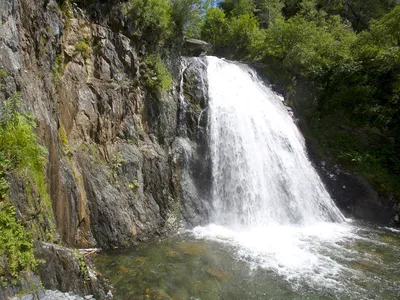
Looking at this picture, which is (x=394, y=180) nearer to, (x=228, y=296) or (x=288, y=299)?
(x=288, y=299)

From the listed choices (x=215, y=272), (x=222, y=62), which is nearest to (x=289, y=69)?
(x=222, y=62)

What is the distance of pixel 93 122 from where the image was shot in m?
7.74

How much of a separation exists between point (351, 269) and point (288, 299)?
7.64 ft

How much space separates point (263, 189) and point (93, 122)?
6249 mm

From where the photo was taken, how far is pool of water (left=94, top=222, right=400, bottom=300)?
579cm

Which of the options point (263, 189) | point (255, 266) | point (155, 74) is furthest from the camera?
point (263, 189)

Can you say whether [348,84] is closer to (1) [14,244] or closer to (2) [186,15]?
(2) [186,15]

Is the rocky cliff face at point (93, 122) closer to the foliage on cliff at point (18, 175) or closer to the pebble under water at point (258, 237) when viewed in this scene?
the foliage on cliff at point (18, 175)

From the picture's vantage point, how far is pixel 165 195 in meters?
9.16

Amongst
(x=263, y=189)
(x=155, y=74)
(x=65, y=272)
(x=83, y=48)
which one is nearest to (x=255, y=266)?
(x=263, y=189)

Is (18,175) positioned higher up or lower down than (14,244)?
higher up

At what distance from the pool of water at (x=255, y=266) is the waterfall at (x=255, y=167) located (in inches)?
37.8

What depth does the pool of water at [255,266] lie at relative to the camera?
5.79 meters

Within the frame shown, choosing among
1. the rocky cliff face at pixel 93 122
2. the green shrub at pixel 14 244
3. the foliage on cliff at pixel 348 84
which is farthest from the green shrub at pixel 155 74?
the foliage on cliff at pixel 348 84
